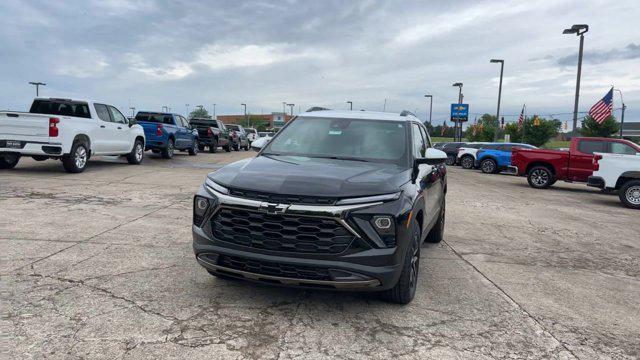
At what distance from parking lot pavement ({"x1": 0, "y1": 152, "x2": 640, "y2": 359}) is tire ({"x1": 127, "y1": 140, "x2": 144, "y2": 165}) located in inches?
358

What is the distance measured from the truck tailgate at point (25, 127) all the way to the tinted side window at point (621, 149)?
15.3m

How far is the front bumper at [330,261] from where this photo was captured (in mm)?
3479

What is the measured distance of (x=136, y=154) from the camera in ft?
55.2

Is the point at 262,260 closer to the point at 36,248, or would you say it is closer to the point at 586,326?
the point at 586,326

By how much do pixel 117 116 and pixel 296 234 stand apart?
43.5ft

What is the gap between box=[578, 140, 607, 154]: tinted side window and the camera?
14820mm

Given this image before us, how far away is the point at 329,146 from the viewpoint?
490 cm

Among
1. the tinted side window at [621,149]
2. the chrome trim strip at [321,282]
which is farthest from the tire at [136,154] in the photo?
the tinted side window at [621,149]

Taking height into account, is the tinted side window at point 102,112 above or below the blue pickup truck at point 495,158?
above

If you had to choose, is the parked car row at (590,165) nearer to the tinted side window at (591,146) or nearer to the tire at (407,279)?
the tinted side window at (591,146)

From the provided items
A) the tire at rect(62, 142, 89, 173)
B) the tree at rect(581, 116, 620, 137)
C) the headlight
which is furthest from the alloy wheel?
the tree at rect(581, 116, 620, 137)

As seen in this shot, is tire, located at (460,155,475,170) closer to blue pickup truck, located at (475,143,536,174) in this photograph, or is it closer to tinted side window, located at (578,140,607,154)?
blue pickup truck, located at (475,143,536,174)

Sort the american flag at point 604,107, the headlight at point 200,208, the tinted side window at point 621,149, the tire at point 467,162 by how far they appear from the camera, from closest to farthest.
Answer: the headlight at point 200,208, the tinted side window at point 621,149, the american flag at point 604,107, the tire at point 467,162

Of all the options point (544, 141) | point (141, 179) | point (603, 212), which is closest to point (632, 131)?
point (544, 141)
